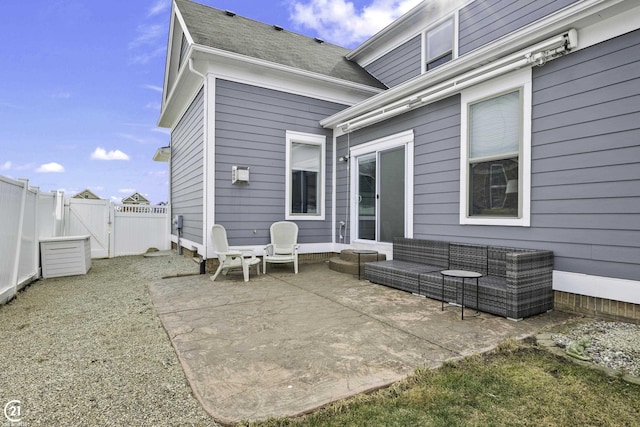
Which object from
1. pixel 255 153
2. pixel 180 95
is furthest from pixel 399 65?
pixel 180 95

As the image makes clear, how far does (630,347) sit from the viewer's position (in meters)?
2.59

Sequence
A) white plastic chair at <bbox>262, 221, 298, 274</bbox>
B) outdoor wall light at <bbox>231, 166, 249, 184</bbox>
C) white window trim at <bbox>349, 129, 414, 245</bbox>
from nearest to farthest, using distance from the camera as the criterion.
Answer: white window trim at <bbox>349, 129, 414, 245</bbox>, outdoor wall light at <bbox>231, 166, 249, 184</bbox>, white plastic chair at <bbox>262, 221, 298, 274</bbox>

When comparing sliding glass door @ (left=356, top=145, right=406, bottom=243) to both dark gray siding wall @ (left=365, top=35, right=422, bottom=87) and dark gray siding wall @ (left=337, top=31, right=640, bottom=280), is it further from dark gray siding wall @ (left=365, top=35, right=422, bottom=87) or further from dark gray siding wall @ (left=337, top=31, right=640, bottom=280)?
dark gray siding wall @ (left=365, top=35, right=422, bottom=87)

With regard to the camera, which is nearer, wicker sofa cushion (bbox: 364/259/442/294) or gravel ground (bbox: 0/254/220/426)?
gravel ground (bbox: 0/254/220/426)

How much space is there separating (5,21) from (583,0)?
12.1m

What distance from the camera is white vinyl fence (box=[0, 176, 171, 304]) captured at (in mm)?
4148

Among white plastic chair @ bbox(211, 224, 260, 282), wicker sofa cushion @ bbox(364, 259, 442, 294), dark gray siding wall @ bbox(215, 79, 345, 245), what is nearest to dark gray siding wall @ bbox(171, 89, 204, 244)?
dark gray siding wall @ bbox(215, 79, 345, 245)

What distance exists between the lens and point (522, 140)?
4020mm

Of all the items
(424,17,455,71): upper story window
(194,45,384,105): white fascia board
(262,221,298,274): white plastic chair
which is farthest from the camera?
(424,17,455,71): upper story window

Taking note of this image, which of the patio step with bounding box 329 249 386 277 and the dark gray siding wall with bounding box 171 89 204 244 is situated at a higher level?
the dark gray siding wall with bounding box 171 89 204 244

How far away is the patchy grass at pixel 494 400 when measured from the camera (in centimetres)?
171

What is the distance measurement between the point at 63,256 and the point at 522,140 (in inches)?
301

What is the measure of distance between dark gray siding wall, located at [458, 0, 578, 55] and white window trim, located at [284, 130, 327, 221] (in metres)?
3.44

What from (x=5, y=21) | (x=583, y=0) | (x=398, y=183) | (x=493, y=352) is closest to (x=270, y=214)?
(x=398, y=183)
